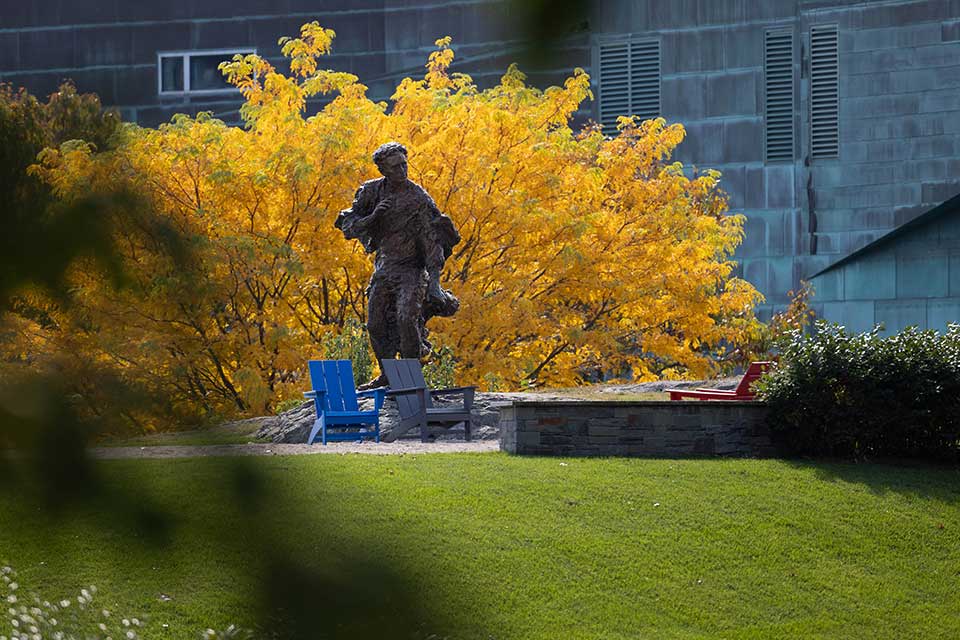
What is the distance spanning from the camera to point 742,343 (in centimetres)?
2400

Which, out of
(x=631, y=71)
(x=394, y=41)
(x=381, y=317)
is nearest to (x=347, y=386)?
(x=381, y=317)

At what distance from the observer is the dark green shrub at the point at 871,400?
1106cm

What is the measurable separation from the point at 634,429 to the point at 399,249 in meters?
4.22

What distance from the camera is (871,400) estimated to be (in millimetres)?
11078

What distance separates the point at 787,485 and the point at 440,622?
9362mm

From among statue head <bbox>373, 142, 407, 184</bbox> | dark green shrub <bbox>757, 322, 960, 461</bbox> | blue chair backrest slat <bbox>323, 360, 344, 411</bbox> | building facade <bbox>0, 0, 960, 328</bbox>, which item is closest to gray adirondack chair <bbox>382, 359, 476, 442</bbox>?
blue chair backrest slat <bbox>323, 360, 344, 411</bbox>

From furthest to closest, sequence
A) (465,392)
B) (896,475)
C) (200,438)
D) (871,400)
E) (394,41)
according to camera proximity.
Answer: (465,392), (871,400), (896,475), (394,41), (200,438)

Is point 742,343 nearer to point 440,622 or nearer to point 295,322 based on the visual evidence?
point 295,322

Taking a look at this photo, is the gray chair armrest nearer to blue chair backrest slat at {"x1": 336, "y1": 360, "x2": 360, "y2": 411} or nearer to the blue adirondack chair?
the blue adirondack chair

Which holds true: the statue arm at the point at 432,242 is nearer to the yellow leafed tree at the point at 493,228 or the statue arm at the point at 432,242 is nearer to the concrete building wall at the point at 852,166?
the yellow leafed tree at the point at 493,228

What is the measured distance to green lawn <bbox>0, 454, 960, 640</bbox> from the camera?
892mm

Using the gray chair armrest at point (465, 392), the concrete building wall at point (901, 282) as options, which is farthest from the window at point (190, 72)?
the concrete building wall at point (901, 282)

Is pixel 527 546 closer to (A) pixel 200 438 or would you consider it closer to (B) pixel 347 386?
(B) pixel 347 386

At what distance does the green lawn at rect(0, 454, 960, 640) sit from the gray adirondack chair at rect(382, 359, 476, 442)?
2271 mm
